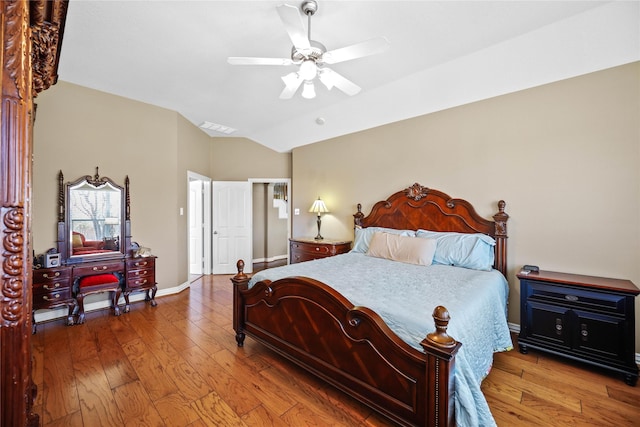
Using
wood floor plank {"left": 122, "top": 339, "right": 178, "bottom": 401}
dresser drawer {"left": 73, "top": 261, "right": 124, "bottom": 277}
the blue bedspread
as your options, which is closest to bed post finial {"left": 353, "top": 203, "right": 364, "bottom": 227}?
the blue bedspread

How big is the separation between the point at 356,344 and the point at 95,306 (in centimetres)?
365

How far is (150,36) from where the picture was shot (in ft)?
8.14

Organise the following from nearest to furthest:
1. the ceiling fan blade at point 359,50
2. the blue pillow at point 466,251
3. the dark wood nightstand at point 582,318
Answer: the ceiling fan blade at point 359,50 → the dark wood nightstand at point 582,318 → the blue pillow at point 466,251

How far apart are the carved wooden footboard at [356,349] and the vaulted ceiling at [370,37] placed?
2157 millimetres

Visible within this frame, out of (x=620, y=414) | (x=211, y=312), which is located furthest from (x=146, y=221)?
(x=620, y=414)

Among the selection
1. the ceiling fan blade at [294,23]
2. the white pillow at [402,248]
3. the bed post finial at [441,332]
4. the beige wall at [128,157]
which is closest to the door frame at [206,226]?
the beige wall at [128,157]

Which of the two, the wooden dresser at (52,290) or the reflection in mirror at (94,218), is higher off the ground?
the reflection in mirror at (94,218)

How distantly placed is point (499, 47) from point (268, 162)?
4.24 m

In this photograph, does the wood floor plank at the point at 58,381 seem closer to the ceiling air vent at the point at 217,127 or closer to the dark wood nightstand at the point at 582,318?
the ceiling air vent at the point at 217,127

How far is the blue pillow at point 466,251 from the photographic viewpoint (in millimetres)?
2859

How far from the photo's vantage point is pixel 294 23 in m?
1.71

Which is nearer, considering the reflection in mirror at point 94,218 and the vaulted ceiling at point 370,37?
the vaulted ceiling at point 370,37

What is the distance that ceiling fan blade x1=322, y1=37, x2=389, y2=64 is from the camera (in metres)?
1.82

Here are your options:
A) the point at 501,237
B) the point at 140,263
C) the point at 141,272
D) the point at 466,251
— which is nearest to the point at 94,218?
the point at 140,263
